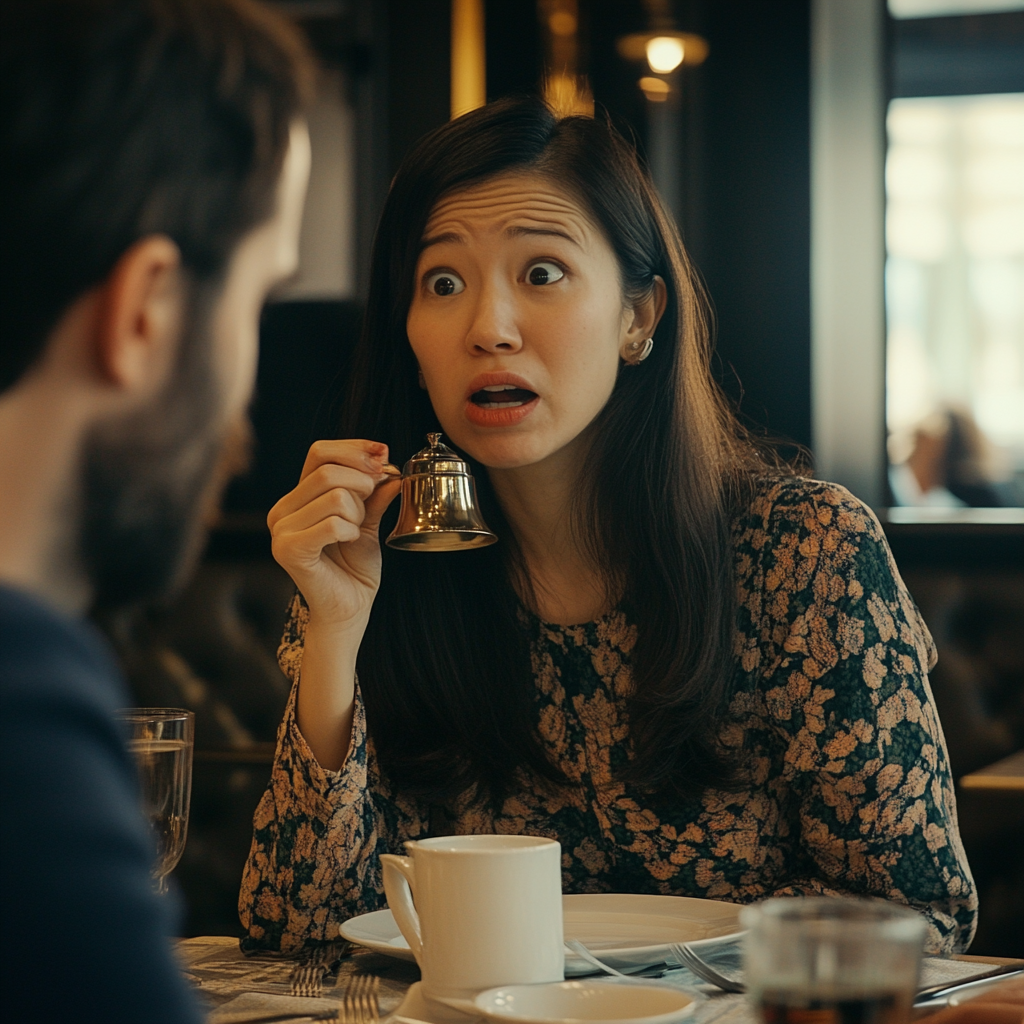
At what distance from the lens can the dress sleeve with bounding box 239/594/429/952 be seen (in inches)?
55.2

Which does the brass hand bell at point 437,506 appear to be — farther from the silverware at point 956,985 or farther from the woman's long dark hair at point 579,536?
the silverware at point 956,985

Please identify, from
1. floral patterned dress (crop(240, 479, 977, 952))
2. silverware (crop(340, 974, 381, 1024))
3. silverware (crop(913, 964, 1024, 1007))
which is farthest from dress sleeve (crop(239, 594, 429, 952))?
silverware (crop(913, 964, 1024, 1007))

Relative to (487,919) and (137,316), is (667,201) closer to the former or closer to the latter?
(487,919)

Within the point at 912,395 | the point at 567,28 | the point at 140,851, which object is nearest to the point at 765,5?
the point at 567,28

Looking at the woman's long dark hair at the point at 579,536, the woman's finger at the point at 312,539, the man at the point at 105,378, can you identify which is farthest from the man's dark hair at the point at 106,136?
the woman's long dark hair at the point at 579,536

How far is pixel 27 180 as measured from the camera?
581mm

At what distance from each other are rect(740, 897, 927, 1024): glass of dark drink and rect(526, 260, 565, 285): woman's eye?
3.59ft

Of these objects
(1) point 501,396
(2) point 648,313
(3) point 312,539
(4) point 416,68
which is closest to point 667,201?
(4) point 416,68

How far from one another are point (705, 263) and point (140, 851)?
151 inches

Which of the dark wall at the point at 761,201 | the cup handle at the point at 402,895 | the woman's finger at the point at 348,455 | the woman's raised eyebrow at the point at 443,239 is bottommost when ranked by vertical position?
the cup handle at the point at 402,895

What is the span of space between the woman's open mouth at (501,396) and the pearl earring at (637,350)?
229 mm

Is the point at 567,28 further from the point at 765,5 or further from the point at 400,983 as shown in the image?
the point at 400,983

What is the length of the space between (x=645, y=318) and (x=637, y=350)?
5 cm

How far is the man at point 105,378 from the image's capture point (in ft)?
1.63
